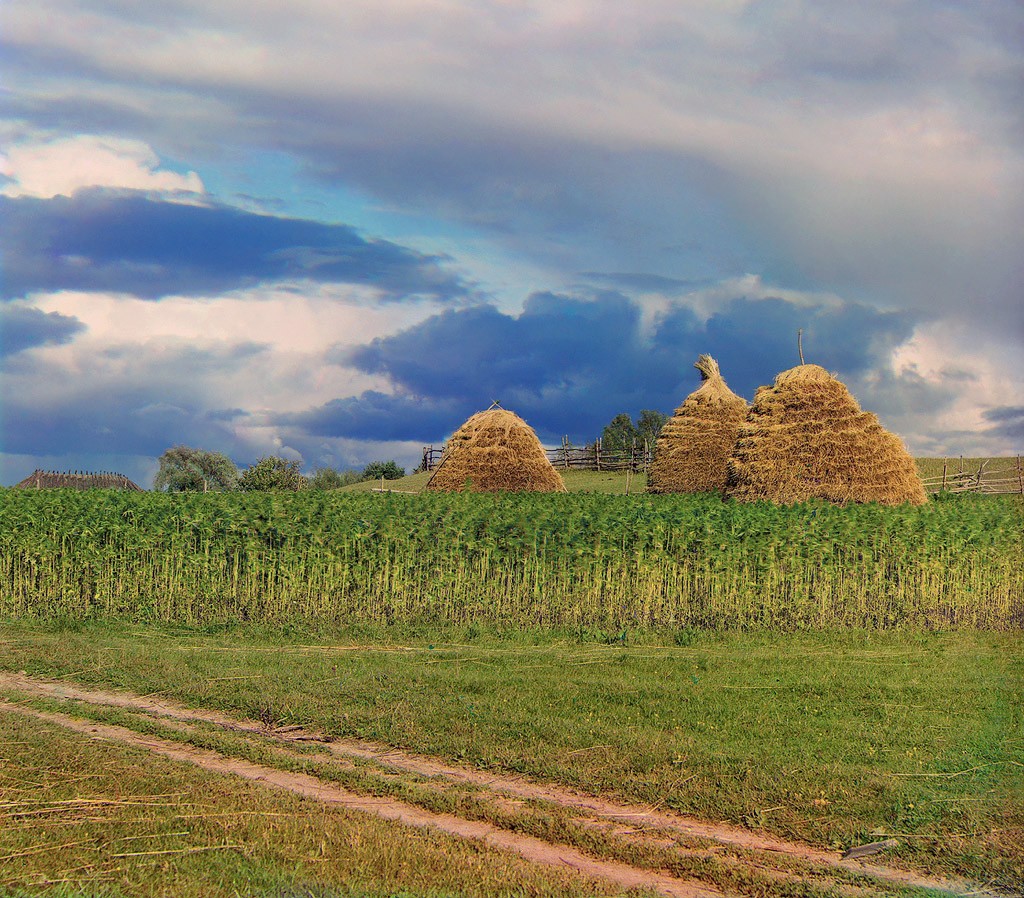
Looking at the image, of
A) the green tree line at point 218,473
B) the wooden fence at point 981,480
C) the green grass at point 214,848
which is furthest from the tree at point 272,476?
the green grass at point 214,848

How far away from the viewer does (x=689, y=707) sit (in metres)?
9.80

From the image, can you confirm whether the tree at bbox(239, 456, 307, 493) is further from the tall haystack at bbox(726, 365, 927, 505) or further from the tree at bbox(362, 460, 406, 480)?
the tall haystack at bbox(726, 365, 927, 505)

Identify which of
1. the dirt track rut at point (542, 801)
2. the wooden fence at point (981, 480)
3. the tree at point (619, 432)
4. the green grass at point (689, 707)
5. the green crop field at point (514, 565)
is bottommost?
the dirt track rut at point (542, 801)

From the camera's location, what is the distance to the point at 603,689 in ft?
34.5

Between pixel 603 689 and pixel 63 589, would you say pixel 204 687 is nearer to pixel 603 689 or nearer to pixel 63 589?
pixel 603 689

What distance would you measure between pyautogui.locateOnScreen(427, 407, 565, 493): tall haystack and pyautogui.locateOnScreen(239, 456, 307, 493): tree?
2410 centimetres

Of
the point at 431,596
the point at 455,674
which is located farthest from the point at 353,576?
the point at 455,674

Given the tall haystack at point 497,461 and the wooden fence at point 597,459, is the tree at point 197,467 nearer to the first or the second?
the wooden fence at point 597,459

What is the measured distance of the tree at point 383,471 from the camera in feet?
219

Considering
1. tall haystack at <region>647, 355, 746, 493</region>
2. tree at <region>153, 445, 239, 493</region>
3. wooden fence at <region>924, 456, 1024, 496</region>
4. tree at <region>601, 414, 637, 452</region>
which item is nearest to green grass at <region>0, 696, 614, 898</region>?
tall haystack at <region>647, 355, 746, 493</region>

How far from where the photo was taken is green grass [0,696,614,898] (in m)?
5.52

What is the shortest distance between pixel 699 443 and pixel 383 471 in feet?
111

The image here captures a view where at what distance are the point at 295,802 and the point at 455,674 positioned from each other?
182 inches

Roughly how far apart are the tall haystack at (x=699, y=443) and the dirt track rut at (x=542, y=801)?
30.0 m
